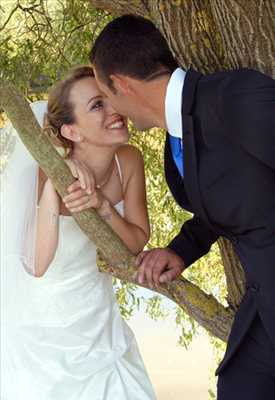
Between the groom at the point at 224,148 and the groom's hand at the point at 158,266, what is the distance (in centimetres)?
24

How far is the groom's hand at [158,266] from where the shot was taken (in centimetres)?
273

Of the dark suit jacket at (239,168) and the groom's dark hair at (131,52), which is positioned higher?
the groom's dark hair at (131,52)

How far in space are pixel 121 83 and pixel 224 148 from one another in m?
0.36

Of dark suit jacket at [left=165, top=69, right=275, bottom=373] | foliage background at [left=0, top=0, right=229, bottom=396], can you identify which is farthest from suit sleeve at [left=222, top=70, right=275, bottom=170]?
foliage background at [left=0, top=0, right=229, bottom=396]

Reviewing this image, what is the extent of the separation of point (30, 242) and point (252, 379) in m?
0.93

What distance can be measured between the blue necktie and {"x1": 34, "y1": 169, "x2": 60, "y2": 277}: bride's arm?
474 millimetres

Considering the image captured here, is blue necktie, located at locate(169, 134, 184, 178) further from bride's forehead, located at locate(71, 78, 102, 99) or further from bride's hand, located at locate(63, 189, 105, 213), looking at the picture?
bride's forehead, located at locate(71, 78, 102, 99)

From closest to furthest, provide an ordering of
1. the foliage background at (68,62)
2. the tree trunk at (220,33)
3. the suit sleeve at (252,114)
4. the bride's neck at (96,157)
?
the suit sleeve at (252,114), the tree trunk at (220,33), the bride's neck at (96,157), the foliage background at (68,62)

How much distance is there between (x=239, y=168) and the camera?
2.27 meters

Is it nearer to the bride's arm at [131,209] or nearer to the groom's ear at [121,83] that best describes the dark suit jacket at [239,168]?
the groom's ear at [121,83]

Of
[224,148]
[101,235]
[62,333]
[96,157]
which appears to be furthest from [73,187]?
[62,333]

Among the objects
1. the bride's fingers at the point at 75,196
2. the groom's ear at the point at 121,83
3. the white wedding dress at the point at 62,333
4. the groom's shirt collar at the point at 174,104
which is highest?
the groom's ear at the point at 121,83

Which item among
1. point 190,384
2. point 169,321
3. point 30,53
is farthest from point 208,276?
point 169,321

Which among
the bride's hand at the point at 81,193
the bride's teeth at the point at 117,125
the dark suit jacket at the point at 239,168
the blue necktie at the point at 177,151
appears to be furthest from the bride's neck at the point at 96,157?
the dark suit jacket at the point at 239,168
